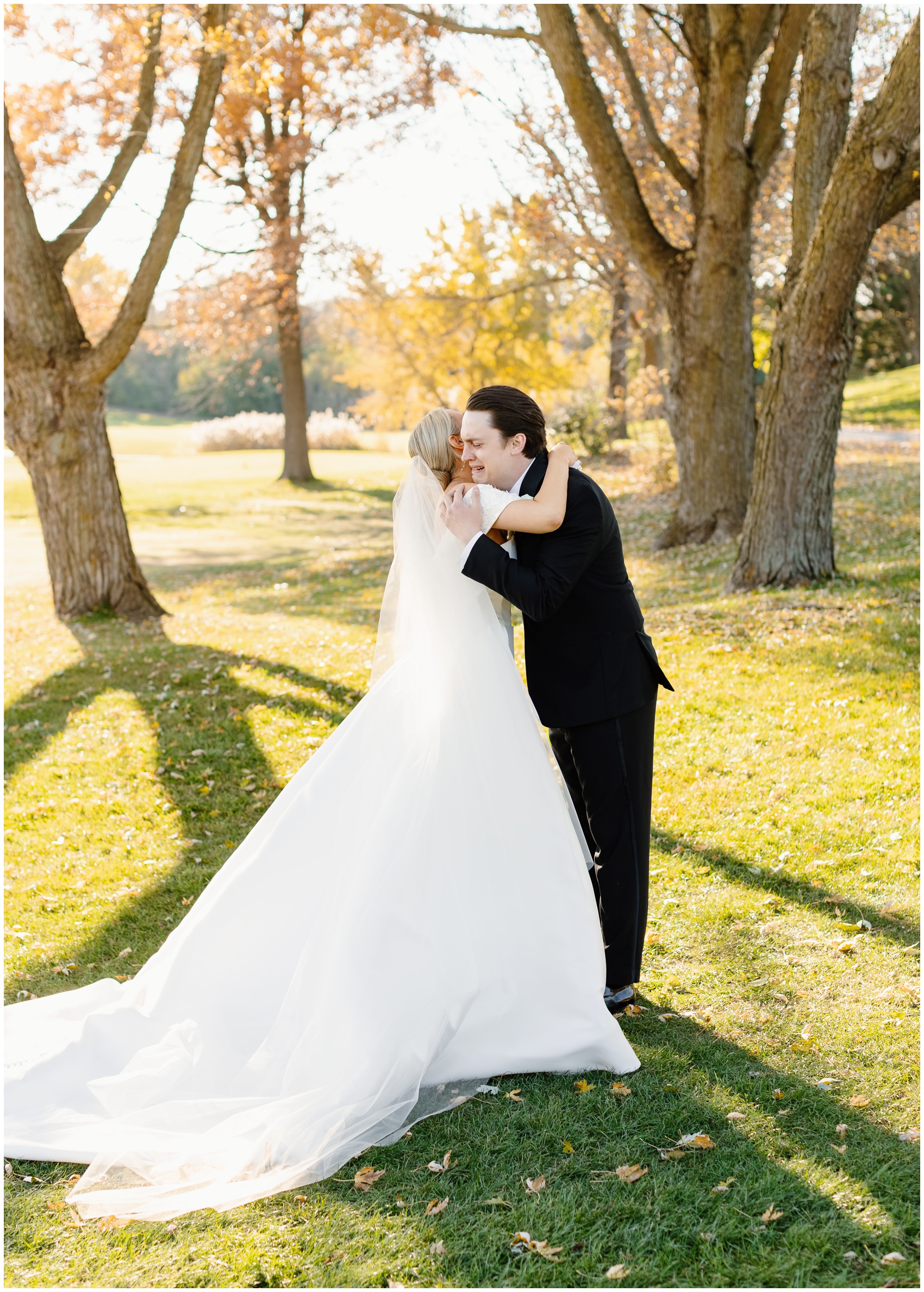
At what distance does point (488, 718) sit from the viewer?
3727mm

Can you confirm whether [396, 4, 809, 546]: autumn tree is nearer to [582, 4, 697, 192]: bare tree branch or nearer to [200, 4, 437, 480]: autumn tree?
[582, 4, 697, 192]: bare tree branch

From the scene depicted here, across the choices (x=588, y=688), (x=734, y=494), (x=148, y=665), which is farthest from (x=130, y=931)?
(x=734, y=494)

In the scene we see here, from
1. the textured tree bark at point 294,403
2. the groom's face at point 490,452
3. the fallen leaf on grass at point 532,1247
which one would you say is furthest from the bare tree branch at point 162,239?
the textured tree bark at point 294,403

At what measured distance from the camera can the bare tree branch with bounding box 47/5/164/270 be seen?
1099 centimetres

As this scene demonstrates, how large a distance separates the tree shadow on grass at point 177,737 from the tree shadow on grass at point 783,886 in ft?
8.23

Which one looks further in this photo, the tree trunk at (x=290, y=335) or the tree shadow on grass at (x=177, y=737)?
the tree trunk at (x=290, y=335)

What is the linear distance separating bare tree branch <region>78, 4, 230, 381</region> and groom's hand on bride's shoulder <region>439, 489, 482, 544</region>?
27.3 ft

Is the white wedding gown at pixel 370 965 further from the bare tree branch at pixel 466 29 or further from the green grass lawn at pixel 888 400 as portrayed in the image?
the green grass lawn at pixel 888 400

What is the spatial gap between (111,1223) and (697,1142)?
5.84 ft

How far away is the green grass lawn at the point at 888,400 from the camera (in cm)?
2961

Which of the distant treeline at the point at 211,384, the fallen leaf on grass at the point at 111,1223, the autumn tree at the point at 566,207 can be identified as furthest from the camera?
the distant treeline at the point at 211,384

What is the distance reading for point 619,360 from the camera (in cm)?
2962

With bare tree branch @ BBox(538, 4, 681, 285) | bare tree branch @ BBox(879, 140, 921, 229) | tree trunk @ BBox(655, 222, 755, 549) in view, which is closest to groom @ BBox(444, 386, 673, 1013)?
bare tree branch @ BBox(879, 140, 921, 229)

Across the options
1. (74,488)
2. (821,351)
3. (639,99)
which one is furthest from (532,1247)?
(639,99)
